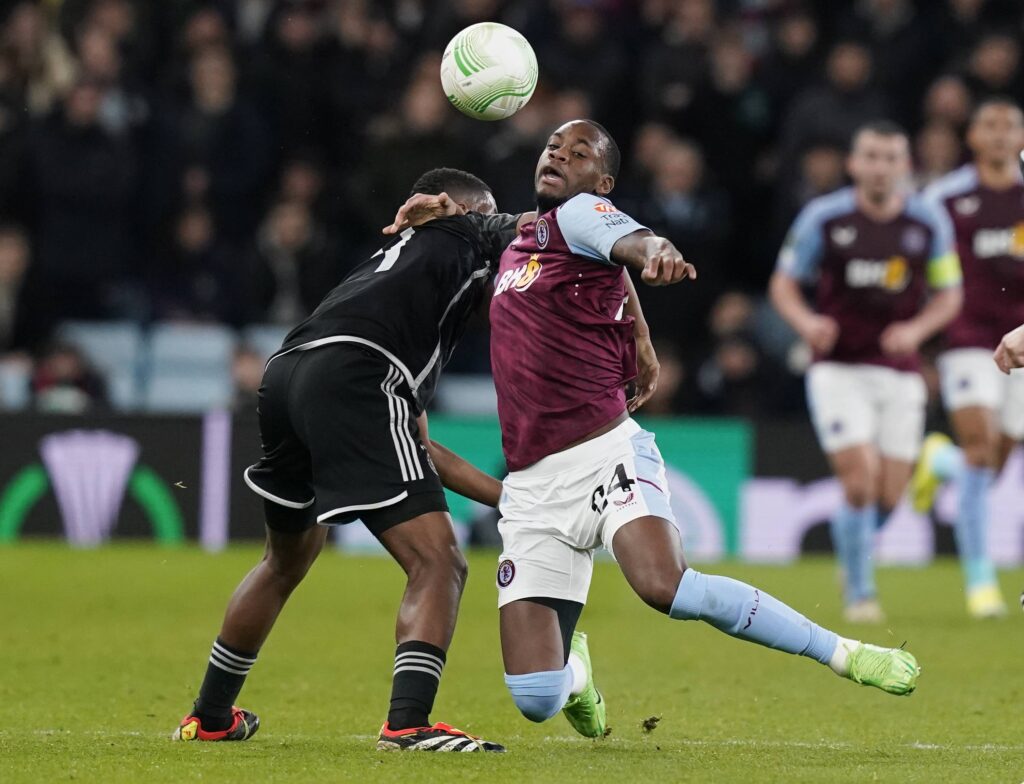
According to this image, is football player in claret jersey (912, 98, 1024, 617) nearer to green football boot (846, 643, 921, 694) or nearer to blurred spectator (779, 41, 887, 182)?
blurred spectator (779, 41, 887, 182)

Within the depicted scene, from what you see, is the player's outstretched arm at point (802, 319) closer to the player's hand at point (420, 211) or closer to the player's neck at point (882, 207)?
the player's neck at point (882, 207)

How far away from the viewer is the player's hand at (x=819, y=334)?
33.0ft

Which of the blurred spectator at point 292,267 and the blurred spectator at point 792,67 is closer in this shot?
the blurred spectator at point 292,267

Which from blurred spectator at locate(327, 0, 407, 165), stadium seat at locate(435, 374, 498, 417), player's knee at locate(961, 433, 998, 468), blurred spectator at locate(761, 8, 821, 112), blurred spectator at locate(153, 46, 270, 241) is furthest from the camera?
blurred spectator at locate(761, 8, 821, 112)

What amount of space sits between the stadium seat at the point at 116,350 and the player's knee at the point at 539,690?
32.2 feet

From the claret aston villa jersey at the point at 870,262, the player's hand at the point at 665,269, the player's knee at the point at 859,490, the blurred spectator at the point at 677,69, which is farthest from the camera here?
the blurred spectator at the point at 677,69

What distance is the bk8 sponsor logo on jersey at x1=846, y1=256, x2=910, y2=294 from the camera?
10.6 m

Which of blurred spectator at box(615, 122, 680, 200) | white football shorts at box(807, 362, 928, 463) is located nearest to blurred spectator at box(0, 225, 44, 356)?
blurred spectator at box(615, 122, 680, 200)

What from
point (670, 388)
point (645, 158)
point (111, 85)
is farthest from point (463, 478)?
point (111, 85)

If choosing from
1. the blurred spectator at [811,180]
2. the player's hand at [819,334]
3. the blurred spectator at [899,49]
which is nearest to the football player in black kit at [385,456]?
the player's hand at [819,334]

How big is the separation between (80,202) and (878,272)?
24.2 ft

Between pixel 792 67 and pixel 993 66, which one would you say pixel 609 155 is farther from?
pixel 792 67

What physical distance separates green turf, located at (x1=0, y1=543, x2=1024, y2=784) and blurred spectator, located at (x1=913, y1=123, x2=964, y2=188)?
363 centimetres

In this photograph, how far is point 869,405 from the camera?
10.5 metres
